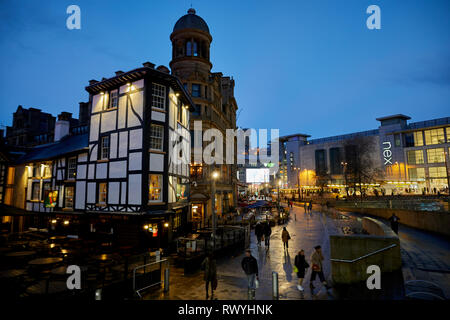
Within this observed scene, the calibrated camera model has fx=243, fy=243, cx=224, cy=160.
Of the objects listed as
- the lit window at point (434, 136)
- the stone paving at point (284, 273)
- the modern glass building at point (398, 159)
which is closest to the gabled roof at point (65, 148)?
the stone paving at point (284, 273)

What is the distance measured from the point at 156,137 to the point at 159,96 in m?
3.42

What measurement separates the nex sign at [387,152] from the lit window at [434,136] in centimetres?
1045

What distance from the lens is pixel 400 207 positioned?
28.3m

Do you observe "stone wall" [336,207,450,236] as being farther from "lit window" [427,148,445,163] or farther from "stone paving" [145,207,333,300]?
"lit window" [427,148,445,163]

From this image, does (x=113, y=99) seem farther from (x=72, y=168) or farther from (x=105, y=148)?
(x=72, y=168)

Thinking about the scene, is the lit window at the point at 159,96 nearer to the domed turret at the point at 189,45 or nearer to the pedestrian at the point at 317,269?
the domed turret at the point at 189,45

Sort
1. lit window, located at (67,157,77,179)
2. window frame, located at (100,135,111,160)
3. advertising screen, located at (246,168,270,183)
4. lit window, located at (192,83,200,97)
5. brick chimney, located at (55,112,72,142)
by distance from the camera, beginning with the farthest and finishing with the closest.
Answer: advertising screen, located at (246,168,270,183), lit window, located at (192,83,200,97), brick chimney, located at (55,112,72,142), lit window, located at (67,157,77,179), window frame, located at (100,135,111,160)

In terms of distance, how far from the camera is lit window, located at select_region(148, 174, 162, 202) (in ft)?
61.2

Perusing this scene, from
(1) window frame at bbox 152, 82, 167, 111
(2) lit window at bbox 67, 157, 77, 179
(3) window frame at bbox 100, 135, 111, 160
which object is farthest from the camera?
(2) lit window at bbox 67, 157, 77, 179

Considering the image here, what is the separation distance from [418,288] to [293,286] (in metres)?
4.31

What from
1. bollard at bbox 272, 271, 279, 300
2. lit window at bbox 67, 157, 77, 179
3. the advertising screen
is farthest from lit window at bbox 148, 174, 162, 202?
the advertising screen

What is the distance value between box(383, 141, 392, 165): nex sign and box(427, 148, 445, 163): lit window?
10.7m

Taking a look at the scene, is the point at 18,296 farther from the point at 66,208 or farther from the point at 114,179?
the point at 66,208
